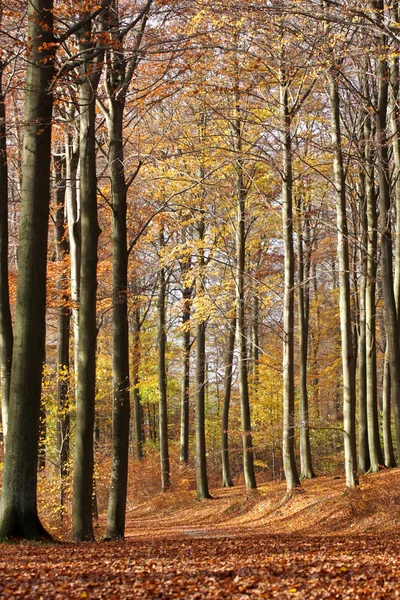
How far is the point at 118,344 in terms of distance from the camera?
1074cm

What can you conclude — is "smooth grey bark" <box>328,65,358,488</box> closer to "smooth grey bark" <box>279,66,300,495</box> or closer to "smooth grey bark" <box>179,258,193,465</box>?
"smooth grey bark" <box>279,66,300,495</box>

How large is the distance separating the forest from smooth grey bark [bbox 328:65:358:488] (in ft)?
0.14

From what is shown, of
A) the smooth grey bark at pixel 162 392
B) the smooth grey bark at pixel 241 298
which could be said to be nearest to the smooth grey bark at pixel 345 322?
the smooth grey bark at pixel 241 298

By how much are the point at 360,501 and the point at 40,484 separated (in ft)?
21.8

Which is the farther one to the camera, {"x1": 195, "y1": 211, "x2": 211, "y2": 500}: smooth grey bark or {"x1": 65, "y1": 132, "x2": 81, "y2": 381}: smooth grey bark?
{"x1": 195, "y1": 211, "x2": 211, "y2": 500}: smooth grey bark

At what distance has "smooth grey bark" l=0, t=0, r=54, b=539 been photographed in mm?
7543

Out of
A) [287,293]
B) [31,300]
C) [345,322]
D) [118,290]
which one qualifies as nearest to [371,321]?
[287,293]

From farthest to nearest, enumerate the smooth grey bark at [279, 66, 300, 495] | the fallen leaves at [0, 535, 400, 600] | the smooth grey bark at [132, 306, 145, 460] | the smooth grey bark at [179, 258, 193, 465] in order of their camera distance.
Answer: the smooth grey bark at [132, 306, 145, 460]
the smooth grey bark at [179, 258, 193, 465]
the smooth grey bark at [279, 66, 300, 495]
the fallen leaves at [0, 535, 400, 600]

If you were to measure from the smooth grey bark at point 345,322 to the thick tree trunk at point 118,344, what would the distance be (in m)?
4.74

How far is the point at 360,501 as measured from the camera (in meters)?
13.1

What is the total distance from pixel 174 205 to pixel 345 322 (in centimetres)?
443

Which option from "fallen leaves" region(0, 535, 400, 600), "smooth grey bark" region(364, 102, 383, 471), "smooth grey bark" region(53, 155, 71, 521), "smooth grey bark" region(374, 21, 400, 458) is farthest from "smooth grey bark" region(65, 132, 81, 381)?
"fallen leaves" region(0, 535, 400, 600)

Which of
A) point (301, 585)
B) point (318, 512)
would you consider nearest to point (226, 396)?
point (318, 512)

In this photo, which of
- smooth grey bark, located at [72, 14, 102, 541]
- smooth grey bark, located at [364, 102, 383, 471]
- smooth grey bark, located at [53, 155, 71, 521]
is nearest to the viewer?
smooth grey bark, located at [72, 14, 102, 541]
